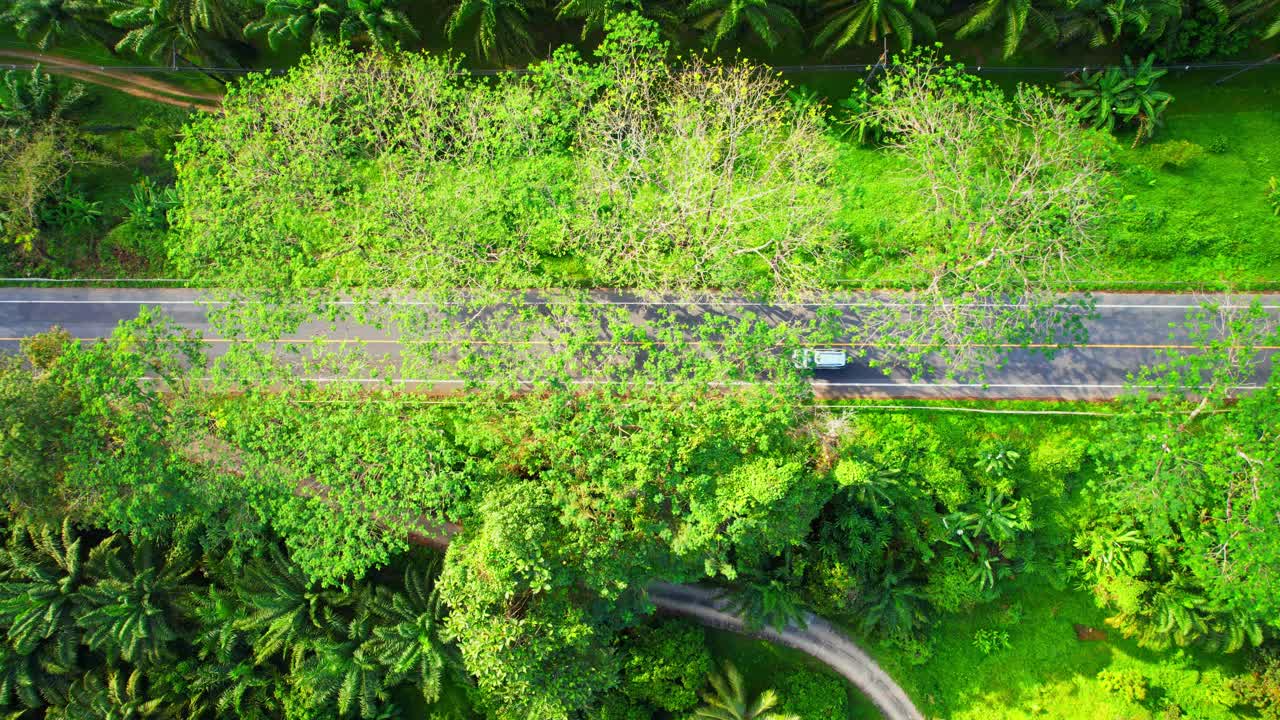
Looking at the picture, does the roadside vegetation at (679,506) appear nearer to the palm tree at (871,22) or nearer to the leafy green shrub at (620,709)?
the leafy green shrub at (620,709)

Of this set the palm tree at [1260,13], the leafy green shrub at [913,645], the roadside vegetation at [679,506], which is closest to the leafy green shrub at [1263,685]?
the roadside vegetation at [679,506]

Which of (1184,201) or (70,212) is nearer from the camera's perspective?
(1184,201)

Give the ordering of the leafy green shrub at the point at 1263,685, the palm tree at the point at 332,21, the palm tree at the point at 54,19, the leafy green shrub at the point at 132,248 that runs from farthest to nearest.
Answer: the leafy green shrub at the point at 132,248 → the palm tree at the point at 54,19 → the palm tree at the point at 332,21 → the leafy green shrub at the point at 1263,685

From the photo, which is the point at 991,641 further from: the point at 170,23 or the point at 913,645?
the point at 170,23

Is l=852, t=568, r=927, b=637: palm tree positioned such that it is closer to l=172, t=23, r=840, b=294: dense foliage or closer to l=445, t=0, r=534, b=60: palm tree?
l=172, t=23, r=840, b=294: dense foliage

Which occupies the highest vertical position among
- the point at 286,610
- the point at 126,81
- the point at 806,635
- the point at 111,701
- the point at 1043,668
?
the point at 126,81

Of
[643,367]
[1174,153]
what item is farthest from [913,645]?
[1174,153]

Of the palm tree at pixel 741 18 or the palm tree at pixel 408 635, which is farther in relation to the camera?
the palm tree at pixel 741 18

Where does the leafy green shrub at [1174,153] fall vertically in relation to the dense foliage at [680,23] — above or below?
below
